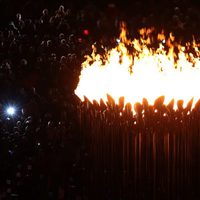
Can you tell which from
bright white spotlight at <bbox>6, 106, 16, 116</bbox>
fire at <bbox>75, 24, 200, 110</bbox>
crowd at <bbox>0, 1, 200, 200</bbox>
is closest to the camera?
fire at <bbox>75, 24, 200, 110</bbox>

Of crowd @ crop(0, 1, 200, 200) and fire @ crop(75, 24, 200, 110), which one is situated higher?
crowd @ crop(0, 1, 200, 200)

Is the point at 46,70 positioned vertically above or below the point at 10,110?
above

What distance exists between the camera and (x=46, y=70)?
7.07 m

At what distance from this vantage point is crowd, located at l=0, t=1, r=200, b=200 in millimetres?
6605

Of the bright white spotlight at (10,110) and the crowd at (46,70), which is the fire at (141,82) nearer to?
the crowd at (46,70)

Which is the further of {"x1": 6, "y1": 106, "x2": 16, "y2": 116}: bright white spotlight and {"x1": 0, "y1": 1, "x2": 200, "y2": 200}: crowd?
{"x1": 6, "y1": 106, "x2": 16, "y2": 116}: bright white spotlight

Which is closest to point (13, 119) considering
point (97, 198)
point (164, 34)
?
point (164, 34)

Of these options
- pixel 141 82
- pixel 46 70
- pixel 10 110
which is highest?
pixel 46 70

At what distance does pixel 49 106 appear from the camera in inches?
281

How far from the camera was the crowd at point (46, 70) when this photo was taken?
6605 millimetres

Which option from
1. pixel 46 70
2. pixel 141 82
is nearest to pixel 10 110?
pixel 46 70

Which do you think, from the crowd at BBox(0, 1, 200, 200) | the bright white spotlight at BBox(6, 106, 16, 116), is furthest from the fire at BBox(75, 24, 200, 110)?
the bright white spotlight at BBox(6, 106, 16, 116)

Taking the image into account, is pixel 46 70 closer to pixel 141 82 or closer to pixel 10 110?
pixel 10 110

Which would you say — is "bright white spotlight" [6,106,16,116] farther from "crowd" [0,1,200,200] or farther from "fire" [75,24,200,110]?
"fire" [75,24,200,110]
